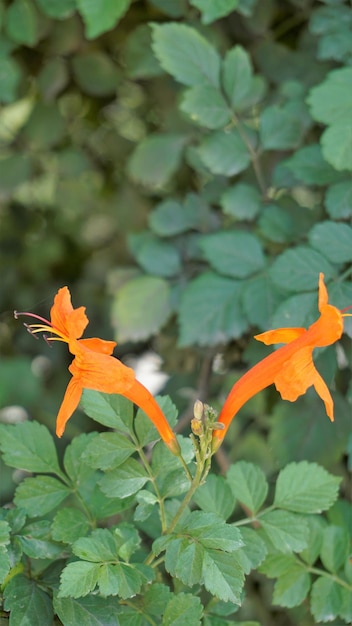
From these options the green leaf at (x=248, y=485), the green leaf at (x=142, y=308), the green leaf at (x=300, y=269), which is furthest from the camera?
the green leaf at (x=142, y=308)

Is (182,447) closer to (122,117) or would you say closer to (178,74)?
(178,74)

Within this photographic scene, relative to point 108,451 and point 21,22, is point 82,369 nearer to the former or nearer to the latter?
point 108,451

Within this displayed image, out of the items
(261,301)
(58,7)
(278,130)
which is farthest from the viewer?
(58,7)

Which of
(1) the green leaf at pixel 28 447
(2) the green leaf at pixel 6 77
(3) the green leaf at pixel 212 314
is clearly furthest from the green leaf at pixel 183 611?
(2) the green leaf at pixel 6 77

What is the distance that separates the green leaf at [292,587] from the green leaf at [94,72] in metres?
1.16

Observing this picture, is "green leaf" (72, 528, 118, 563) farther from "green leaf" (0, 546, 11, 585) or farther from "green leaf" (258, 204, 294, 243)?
"green leaf" (258, 204, 294, 243)

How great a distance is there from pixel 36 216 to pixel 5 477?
0.85 meters

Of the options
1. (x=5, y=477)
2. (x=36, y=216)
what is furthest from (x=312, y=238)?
(x=36, y=216)

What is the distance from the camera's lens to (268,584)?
5.03 feet

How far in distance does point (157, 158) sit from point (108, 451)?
2.92 feet

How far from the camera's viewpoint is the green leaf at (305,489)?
103 centimetres

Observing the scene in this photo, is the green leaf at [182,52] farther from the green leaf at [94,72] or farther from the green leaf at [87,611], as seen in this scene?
the green leaf at [87,611]

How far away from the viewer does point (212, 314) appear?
1441 mm

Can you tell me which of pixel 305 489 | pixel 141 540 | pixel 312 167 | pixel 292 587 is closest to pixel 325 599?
pixel 292 587
